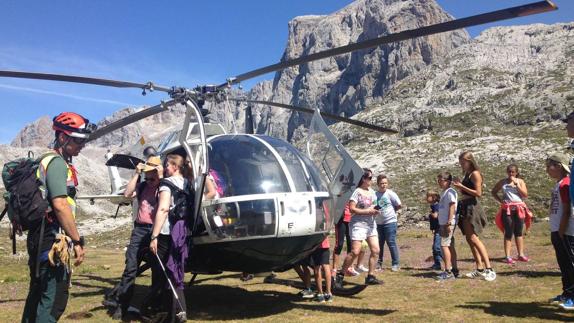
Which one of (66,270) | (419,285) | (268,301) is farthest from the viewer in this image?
(419,285)

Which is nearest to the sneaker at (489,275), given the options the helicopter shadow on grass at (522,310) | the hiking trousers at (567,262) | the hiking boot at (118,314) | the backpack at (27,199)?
the helicopter shadow on grass at (522,310)

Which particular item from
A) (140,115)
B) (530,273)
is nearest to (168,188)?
(140,115)

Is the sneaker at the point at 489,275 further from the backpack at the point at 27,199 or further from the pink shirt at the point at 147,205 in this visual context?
the backpack at the point at 27,199

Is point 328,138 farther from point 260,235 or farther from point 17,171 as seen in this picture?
point 17,171

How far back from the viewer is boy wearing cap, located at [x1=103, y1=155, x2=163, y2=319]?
24.3ft

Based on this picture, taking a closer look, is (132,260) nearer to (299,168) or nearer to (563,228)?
(299,168)

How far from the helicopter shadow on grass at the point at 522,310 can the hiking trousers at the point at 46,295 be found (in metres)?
5.49

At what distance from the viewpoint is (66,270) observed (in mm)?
4680

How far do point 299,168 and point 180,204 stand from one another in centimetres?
181

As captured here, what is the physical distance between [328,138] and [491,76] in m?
91.4

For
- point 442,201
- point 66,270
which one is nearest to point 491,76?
point 442,201

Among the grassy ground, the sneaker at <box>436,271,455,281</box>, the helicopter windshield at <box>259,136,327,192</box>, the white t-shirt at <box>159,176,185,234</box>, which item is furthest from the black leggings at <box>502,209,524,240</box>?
the white t-shirt at <box>159,176,185,234</box>

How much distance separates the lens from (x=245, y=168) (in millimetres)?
6863

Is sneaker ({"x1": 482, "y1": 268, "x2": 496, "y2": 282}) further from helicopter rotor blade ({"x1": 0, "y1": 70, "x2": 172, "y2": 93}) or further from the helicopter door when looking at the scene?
helicopter rotor blade ({"x1": 0, "y1": 70, "x2": 172, "y2": 93})
